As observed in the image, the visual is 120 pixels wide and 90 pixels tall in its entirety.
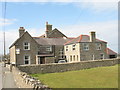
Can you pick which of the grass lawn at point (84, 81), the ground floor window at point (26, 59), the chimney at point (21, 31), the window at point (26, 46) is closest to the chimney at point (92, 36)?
the window at point (26, 46)

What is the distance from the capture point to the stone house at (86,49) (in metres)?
36.6

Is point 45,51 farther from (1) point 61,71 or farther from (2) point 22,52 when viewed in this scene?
(1) point 61,71

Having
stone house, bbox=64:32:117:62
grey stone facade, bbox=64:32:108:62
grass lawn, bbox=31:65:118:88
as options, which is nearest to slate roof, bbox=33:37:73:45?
stone house, bbox=64:32:117:62

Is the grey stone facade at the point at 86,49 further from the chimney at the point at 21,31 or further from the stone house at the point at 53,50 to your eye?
the chimney at the point at 21,31

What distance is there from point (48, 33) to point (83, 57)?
1617 cm

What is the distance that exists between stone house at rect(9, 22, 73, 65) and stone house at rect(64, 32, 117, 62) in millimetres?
3115

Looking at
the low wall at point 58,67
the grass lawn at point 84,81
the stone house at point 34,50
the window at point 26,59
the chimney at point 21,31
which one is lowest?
the grass lawn at point 84,81

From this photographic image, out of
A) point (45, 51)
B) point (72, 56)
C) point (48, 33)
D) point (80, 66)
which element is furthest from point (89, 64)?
point (48, 33)

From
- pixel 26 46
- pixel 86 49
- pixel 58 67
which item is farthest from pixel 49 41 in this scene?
pixel 58 67

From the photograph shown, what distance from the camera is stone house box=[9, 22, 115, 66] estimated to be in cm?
3578

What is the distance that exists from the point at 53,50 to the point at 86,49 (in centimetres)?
762

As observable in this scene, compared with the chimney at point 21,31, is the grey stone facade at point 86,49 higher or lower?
lower

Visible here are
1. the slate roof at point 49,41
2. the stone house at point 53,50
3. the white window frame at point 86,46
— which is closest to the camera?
the stone house at point 53,50

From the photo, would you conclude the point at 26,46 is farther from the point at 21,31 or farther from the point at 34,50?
the point at 21,31
